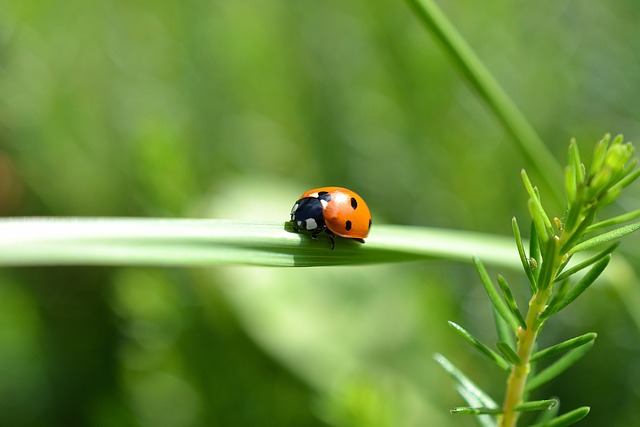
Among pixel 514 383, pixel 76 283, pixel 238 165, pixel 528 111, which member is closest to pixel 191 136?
pixel 238 165

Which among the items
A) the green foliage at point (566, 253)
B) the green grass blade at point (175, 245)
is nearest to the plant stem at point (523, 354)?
the green foliage at point (566, 253)

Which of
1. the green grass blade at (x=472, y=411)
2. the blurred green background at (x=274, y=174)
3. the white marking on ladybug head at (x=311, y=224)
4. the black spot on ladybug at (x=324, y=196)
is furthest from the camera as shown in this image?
the blurred green background at (x=274, y=174)

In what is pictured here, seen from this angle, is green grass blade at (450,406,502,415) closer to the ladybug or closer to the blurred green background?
the ladybug

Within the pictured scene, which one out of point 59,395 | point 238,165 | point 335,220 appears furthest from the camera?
point 238,165

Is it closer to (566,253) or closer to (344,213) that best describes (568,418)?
(566,253)

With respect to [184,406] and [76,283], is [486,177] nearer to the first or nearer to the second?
[184,406]

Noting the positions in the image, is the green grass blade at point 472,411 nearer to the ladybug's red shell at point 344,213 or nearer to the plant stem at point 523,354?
the plant stem at point 523,354

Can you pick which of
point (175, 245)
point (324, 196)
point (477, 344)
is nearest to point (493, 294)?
point (477, 344)

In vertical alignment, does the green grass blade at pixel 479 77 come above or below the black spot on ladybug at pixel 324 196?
above
